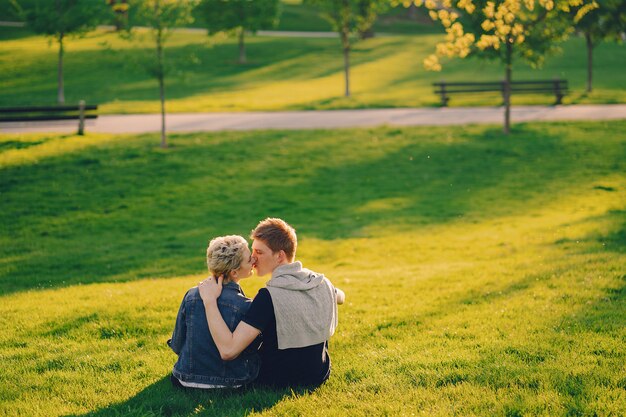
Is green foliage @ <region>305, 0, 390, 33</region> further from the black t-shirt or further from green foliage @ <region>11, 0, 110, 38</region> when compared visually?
the black t-shirt

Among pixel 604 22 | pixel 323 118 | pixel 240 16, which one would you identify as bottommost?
→ pixel 323 118

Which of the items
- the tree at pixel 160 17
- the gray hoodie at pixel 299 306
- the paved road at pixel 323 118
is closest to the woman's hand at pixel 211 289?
the gray hoodie at pixel 299 306

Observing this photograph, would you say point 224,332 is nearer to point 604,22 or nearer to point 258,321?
point 258,321

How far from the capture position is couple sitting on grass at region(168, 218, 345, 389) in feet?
16.9

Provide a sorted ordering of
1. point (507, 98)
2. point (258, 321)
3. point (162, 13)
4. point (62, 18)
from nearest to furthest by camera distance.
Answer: point (258, 321)
point (162, 13)
point (507, 98)
point (62, 18)

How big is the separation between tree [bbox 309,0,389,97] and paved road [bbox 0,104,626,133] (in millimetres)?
7057

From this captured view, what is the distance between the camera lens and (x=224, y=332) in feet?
16.9

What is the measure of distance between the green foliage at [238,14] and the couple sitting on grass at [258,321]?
4685 cm

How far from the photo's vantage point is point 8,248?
46.5 feet

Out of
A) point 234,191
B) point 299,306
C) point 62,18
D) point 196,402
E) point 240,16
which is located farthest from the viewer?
point 240,16

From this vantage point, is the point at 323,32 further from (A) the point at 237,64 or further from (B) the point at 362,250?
(B) the point at 362,250

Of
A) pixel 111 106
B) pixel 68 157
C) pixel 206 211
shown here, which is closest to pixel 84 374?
pixel 206 211

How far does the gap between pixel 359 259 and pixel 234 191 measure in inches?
248

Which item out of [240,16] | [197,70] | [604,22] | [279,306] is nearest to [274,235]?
[279,306]
